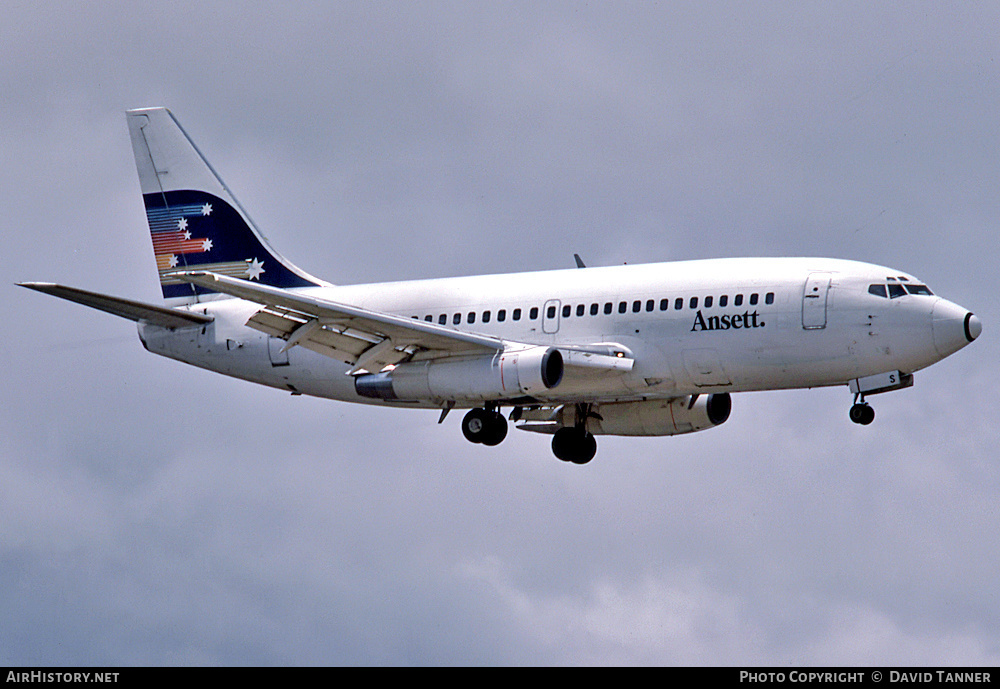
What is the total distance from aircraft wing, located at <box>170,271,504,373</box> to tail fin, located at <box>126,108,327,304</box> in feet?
20.7

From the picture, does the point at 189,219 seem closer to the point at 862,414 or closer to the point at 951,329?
the point at 862,414

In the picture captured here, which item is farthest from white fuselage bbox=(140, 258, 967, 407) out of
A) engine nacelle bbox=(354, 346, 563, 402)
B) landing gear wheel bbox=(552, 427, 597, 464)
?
landing gear wheel bbox=(552, 427, 597, 464)

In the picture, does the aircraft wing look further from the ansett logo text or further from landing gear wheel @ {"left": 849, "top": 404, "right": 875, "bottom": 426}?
landing gear wheel @ {"left": 849, "top": 404, "right": 875, "bottom": 426}

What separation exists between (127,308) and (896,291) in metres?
21.9

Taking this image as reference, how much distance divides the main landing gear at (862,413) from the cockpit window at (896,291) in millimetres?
2928

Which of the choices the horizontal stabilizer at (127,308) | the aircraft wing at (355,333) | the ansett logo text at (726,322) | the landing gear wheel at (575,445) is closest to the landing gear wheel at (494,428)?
the aircraft wing at (355,333)

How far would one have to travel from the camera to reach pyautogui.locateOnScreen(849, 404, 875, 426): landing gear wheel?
41406 millimetres

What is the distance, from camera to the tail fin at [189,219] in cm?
5153

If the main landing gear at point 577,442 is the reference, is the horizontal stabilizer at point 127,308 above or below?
above

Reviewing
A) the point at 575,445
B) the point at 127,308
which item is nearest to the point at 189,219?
the point at 127,308

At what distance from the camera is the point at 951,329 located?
135 feet

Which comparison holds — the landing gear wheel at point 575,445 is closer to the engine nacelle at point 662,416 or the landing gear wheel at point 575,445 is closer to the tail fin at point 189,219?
the engine nacelle at point 662,416
